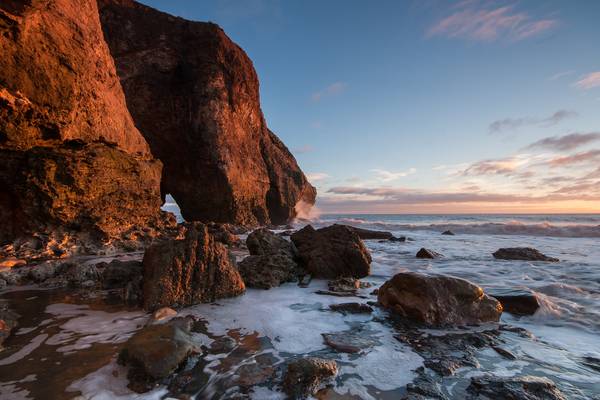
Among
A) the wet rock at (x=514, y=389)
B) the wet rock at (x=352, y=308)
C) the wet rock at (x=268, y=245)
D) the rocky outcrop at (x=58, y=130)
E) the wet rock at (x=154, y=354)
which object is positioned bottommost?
the wet rock at (x=352, y=308)

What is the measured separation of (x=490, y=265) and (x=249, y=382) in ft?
23.4

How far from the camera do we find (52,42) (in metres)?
7.13

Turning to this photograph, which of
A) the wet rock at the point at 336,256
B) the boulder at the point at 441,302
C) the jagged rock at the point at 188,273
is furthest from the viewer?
the wet rock at the point at 336,256

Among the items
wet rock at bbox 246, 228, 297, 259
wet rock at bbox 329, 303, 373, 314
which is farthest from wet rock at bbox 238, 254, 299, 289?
wet rock at bbox 329, 303, 373, 314

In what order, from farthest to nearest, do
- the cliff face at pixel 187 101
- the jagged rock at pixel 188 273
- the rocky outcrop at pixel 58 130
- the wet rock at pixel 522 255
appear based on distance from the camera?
the cliff face at pixel 187 101
the wet rock at pixel 522 255
the rocky outcrop at pixel 58 130
the jagged rock at pixel 188 273

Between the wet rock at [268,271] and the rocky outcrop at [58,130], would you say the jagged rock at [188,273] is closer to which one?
the wet rock at [268,271]

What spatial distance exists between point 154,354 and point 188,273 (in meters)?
1.76

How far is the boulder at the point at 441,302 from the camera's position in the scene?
338 centimetres

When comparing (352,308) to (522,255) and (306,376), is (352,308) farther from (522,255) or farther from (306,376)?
(522,255)

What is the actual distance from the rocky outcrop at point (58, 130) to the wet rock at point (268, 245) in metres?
4.50

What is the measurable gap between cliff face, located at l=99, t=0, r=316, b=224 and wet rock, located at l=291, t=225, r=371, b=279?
12.7m

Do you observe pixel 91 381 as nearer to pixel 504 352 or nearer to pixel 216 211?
pixel 504 352

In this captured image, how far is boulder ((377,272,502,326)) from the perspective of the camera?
133 inches

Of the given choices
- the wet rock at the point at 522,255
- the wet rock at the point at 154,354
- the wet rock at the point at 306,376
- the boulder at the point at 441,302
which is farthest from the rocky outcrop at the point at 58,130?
the wet rock at the point at 522,255
